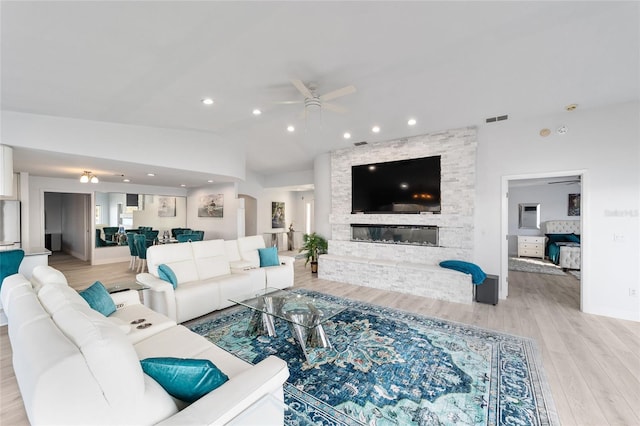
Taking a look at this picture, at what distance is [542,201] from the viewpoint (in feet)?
27.4

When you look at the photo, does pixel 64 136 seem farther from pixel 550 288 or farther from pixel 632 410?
pixel 550 288

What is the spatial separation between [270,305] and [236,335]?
538 mm

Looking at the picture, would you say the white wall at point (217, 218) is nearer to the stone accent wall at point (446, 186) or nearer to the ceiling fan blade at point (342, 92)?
the stone accent wall at point (446, 186)

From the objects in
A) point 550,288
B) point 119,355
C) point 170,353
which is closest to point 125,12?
point 119,355

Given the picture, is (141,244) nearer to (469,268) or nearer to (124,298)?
(124,298)

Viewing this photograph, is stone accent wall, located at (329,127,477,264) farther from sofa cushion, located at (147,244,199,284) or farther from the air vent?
sofa cushion, located at (147,244,199,284)

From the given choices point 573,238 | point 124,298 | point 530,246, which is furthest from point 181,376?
point 530,246

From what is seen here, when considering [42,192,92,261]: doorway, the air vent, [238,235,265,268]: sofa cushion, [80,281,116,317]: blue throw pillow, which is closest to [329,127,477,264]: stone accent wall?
the air vent

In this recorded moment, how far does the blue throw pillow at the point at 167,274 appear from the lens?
11.3 feet

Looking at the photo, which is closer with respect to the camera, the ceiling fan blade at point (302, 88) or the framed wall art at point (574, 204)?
the ceiling fan blade at point (302, 88)

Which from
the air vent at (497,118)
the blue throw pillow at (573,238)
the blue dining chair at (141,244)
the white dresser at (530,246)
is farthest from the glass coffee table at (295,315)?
the white dresser at (530,246)

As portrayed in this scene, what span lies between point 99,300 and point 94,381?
1799mm

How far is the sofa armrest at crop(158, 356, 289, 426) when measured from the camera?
1153 mm

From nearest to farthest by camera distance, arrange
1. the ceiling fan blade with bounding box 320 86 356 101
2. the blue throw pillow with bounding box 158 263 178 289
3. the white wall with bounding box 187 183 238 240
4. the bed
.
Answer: the ceiling fan blade with bounding box 320 86 356 101
the blue throw pillow with bounding box 158 263 178 289
the bed
the white wall with bounding box 187 183 238 240
